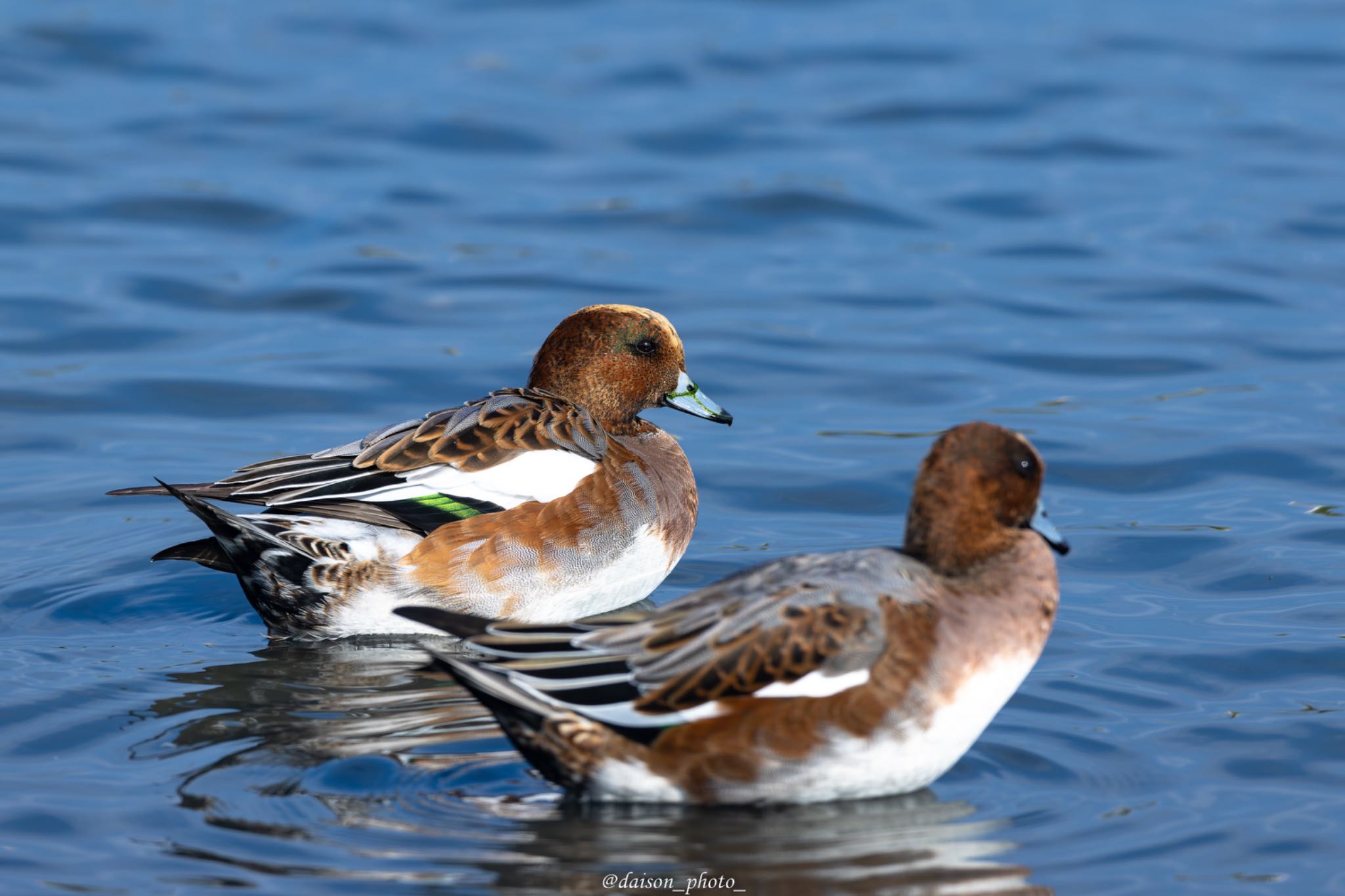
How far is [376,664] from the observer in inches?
274

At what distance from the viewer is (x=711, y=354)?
11.3 m

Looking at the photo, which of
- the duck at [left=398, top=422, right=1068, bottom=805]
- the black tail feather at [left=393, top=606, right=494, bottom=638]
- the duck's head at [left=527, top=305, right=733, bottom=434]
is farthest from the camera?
the duck's head at [left=527, top=305, right=733, bottom=434]

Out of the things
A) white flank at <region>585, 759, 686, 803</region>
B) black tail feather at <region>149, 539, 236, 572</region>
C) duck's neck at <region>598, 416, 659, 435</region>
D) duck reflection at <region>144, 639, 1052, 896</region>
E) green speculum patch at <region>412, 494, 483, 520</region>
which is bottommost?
duck reflection at <region>144, 639, 1052, 896</region>

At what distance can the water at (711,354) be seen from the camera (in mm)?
5422

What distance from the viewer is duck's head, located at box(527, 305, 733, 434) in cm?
798

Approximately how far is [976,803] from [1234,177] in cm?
1005

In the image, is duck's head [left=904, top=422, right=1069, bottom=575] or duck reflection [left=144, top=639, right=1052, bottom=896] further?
duck's head [left=904, top=422, right=1069, bottom=575]

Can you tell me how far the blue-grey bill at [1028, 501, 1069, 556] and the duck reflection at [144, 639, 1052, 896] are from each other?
0.86 meters

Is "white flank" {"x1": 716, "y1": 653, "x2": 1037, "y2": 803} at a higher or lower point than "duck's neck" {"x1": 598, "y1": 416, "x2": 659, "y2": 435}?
lower

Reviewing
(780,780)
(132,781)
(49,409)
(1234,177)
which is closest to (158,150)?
(49,409)

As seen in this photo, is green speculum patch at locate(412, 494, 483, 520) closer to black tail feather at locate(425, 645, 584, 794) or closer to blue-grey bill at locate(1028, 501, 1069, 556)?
black tail feather at locate(425, 645, 584, 794)

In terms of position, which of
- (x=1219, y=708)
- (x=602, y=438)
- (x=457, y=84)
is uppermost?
(x=457, y=84)

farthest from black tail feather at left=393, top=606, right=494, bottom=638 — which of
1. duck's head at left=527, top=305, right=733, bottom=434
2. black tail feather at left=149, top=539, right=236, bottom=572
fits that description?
duck's head at left=527, top=305, right=733, bottom=434

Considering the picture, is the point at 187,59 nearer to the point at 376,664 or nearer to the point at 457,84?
the point at 457,84
